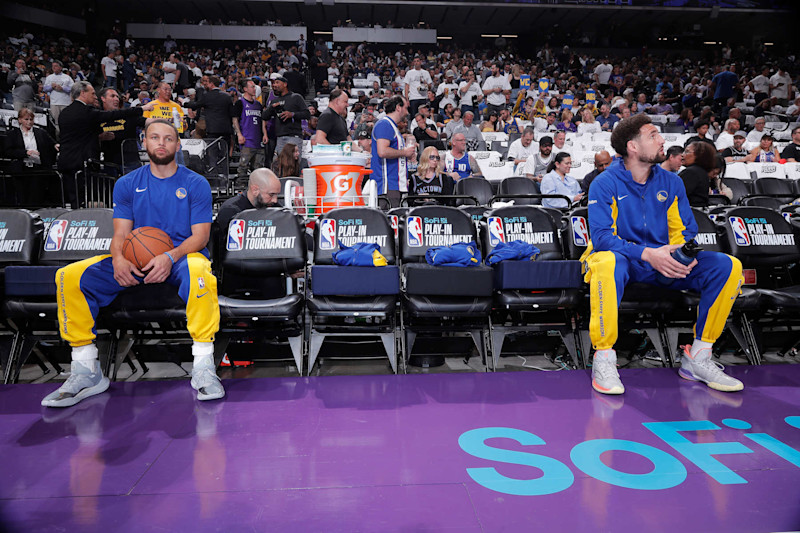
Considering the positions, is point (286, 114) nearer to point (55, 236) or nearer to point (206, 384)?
point (55, 236)

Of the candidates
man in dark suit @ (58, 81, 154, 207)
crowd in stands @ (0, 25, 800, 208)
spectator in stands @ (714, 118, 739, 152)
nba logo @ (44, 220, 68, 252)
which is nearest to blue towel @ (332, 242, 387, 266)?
nba logo @ (44, 220, 68, 252)

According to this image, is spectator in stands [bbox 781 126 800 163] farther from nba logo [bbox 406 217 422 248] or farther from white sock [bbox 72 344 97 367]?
white sock [bbox 72 344 97 367]

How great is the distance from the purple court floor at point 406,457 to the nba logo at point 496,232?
1146 millimetres

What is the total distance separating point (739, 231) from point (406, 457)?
3.33m

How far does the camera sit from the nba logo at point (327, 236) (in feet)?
12.8

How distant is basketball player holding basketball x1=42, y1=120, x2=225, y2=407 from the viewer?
307 cm

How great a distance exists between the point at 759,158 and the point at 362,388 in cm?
956

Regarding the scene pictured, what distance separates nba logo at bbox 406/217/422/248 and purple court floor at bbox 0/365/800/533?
3.78 ft

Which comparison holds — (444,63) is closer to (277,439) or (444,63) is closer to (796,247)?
(796,247)

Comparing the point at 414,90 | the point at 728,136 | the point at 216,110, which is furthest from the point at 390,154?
the point at 414,90

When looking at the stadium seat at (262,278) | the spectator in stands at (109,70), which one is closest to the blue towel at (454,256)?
the stadium seat at (262,278)

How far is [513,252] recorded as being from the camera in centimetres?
372

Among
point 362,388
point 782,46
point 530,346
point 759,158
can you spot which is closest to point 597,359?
point 530,346

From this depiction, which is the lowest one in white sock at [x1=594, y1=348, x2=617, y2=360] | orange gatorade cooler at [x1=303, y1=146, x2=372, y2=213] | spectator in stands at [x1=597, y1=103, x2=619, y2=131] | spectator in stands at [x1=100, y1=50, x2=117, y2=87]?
white sock at [x1=594, y1=348, x2=617, y2=360]
